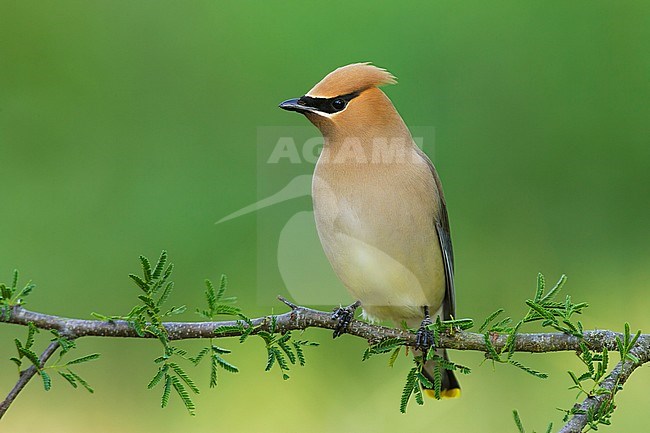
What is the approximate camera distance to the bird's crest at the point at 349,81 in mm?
3617

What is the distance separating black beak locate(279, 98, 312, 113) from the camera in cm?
351

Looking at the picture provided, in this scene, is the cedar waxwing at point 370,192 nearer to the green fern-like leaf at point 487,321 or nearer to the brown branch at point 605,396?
the green fern-like leaf at point 487,321

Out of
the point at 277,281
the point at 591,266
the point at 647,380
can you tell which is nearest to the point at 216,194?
the point at 277,281

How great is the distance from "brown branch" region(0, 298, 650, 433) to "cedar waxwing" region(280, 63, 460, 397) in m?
0.66

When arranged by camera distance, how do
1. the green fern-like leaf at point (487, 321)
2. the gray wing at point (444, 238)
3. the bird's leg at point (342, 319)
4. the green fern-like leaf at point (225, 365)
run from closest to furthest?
the green fern-like leaf at point (225, 365) < the green fern-like leaf at point (487, 321) < the bird's leg at point (342, 319) < the gray wing at point (444, 238)

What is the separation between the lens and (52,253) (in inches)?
233

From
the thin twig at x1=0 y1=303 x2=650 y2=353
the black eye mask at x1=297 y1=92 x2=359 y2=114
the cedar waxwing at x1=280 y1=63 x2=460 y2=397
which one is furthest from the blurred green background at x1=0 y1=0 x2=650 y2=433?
the thin twig at x1=0 y1=303 x2=650 y2=353

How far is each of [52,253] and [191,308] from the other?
0.95m

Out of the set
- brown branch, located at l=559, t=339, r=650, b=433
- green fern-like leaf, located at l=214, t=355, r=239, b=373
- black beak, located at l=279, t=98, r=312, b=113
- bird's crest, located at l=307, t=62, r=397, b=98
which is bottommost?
brown branch, located at l=559, t=339, r=650, b=433

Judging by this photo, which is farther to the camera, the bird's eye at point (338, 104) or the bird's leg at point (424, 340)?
the bird's eye at point (338, 104)

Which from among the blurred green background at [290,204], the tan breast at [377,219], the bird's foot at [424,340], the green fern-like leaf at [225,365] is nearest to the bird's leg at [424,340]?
the bird's foot at [424,340]

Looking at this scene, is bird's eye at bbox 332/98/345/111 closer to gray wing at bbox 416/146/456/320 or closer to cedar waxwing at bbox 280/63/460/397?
cedar waxwing at bbox 280/63/460/397

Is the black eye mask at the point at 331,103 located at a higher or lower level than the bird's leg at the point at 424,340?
higher

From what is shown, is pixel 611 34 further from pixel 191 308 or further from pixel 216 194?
pixel 191 308
